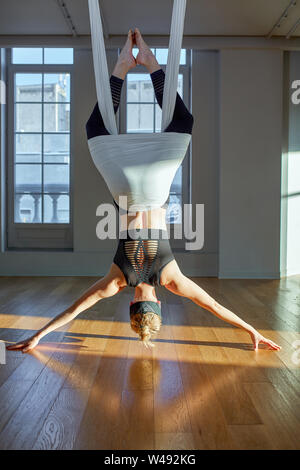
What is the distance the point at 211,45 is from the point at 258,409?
467 cm

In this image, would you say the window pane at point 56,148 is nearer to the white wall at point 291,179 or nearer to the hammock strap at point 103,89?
the white wall at point 291,179

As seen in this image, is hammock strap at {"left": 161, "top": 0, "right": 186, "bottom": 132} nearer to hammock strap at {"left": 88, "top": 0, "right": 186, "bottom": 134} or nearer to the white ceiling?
hammock strap at {"left": 88, "top": 0, "right": 186, "bottom": 134}

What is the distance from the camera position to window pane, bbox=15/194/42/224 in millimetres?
6160

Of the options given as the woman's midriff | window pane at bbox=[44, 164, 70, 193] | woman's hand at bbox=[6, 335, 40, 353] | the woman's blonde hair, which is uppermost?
window pane at bbox=[44, 164, 70, 193]

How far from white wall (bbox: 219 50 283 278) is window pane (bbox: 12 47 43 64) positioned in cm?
231

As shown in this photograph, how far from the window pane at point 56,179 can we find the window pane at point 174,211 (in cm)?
135

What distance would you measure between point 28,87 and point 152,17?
197 cm

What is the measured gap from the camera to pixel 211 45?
5.54m

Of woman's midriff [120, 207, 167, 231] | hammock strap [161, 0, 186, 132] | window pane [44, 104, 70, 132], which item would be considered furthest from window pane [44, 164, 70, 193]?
hammock strap [161, 0, 186, 132]

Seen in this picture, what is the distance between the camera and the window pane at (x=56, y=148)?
611 centimetres

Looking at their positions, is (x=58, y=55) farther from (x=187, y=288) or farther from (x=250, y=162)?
(x=187, y=288)

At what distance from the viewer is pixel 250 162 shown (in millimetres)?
5707

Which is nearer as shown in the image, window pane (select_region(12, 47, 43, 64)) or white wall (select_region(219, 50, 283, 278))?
white wall (select_region(219, 50, 283, 278))

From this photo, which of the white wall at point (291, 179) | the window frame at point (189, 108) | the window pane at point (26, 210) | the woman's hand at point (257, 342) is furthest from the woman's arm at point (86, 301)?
the white wall at point (291, 179)
